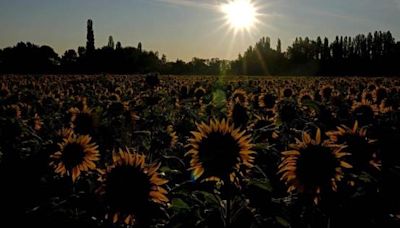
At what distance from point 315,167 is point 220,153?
606mm

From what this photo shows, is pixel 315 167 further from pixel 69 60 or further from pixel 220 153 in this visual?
pixel 69 60

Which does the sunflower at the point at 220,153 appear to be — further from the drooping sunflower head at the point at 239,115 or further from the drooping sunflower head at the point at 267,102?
the drooping sunflower head at the point at 267,102

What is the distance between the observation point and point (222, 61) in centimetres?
8906

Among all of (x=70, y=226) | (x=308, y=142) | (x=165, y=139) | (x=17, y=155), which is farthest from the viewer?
(x=165, y=139)

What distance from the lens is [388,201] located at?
3629 millimetres

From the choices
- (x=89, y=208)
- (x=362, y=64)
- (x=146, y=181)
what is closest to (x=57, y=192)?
(x=89, y=208)

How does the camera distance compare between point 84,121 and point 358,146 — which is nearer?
point 358,146

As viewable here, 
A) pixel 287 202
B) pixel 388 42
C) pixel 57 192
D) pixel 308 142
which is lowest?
pixel 57 192

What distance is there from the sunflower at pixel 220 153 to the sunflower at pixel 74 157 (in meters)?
1.18

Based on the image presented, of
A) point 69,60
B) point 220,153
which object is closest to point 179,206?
point 220,153

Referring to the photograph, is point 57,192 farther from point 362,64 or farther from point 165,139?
point 362,64

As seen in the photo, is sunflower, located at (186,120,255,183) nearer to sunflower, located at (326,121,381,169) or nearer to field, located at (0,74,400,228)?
field, located at (0,74,400,228)

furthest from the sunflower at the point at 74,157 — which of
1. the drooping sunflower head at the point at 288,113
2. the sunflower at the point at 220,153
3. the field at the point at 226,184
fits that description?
the drooping sunflower head at the point at 288,113

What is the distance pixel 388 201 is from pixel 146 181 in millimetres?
1802
